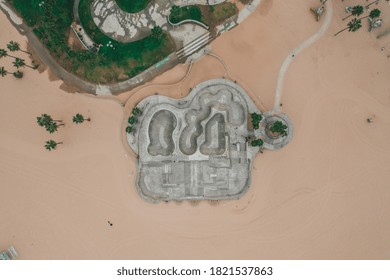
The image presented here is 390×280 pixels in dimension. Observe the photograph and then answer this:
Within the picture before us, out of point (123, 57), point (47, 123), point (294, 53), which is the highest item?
point (294, 53)

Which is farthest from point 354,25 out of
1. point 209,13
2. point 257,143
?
point 257,143

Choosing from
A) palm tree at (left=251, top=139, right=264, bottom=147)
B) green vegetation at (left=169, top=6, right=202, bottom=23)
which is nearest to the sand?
palm tree at (left=251, top=139, right=264, bottom=147)

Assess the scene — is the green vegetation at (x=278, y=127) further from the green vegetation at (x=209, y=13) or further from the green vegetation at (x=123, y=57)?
the green vegetation at (x=123, y=57)

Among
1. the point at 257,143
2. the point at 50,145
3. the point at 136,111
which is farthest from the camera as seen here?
the point at 136,111

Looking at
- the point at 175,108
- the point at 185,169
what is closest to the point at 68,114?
the point at 175,108

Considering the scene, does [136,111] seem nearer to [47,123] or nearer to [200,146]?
[200,146]

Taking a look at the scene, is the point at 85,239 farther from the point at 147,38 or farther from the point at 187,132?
the point at 147,38

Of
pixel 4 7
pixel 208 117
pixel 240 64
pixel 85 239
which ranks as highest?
pixel 4 7
